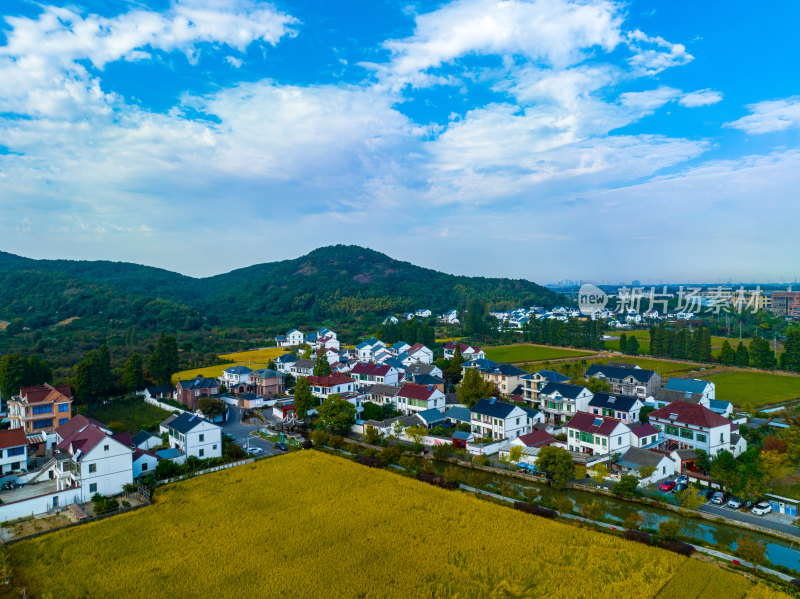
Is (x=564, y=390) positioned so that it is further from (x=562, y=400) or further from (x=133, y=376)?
(x=133, y=376)

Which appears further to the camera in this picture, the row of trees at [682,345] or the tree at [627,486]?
the row of trees at [682,345]

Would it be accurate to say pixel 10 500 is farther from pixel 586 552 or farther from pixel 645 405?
pixel 645 405

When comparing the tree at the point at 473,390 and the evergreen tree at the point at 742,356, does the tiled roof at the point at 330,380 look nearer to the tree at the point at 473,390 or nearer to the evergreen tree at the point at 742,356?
the tree at the point at 473,390

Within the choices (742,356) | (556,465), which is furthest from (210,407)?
(742,356)

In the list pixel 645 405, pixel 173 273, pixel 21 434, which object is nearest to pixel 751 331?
pixel 645 405

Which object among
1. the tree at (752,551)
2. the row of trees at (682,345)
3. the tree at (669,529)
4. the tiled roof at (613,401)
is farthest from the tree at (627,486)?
the row of trees at (682,345)

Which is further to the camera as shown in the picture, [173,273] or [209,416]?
[173,273]
